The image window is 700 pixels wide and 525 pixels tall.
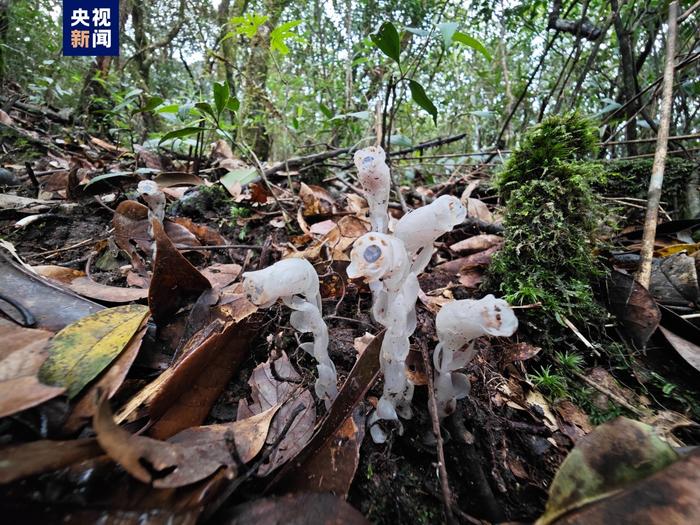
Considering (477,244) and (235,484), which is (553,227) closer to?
(477,244)

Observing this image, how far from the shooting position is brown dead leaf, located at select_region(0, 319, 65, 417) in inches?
25.6

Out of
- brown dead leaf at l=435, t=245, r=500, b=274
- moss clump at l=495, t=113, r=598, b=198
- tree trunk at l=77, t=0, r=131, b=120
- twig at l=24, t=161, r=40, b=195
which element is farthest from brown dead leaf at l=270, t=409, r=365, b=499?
tree trunk at l=77, t=0, r=131, b=120

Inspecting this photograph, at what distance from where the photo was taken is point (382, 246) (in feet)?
2.39

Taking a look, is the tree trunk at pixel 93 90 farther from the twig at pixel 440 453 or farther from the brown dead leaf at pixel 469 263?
the twig at pixel 440 453

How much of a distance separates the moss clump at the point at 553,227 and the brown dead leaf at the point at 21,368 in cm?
132

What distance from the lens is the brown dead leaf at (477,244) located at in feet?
5.79

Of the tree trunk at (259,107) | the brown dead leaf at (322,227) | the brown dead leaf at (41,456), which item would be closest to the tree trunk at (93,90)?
the tree trunk at (259,107)

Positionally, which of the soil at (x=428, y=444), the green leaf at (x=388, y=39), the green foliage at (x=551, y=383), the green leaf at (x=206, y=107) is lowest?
the soil at (x=428, y=444)

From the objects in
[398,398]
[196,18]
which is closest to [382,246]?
[398,398]

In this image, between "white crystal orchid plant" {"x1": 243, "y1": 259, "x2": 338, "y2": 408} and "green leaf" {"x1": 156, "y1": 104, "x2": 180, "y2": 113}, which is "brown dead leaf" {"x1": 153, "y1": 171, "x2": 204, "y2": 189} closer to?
"green leaf" {"x1": 156, "y1": 104, "x2": 180, "y2": 113}

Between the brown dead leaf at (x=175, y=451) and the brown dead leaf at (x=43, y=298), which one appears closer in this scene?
the brown dead leaf at (x=175, y=451)

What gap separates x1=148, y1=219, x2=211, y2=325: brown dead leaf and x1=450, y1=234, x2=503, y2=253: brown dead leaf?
1.16 meters

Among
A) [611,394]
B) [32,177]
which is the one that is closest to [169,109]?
[32,177]

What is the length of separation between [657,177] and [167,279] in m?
1.78
